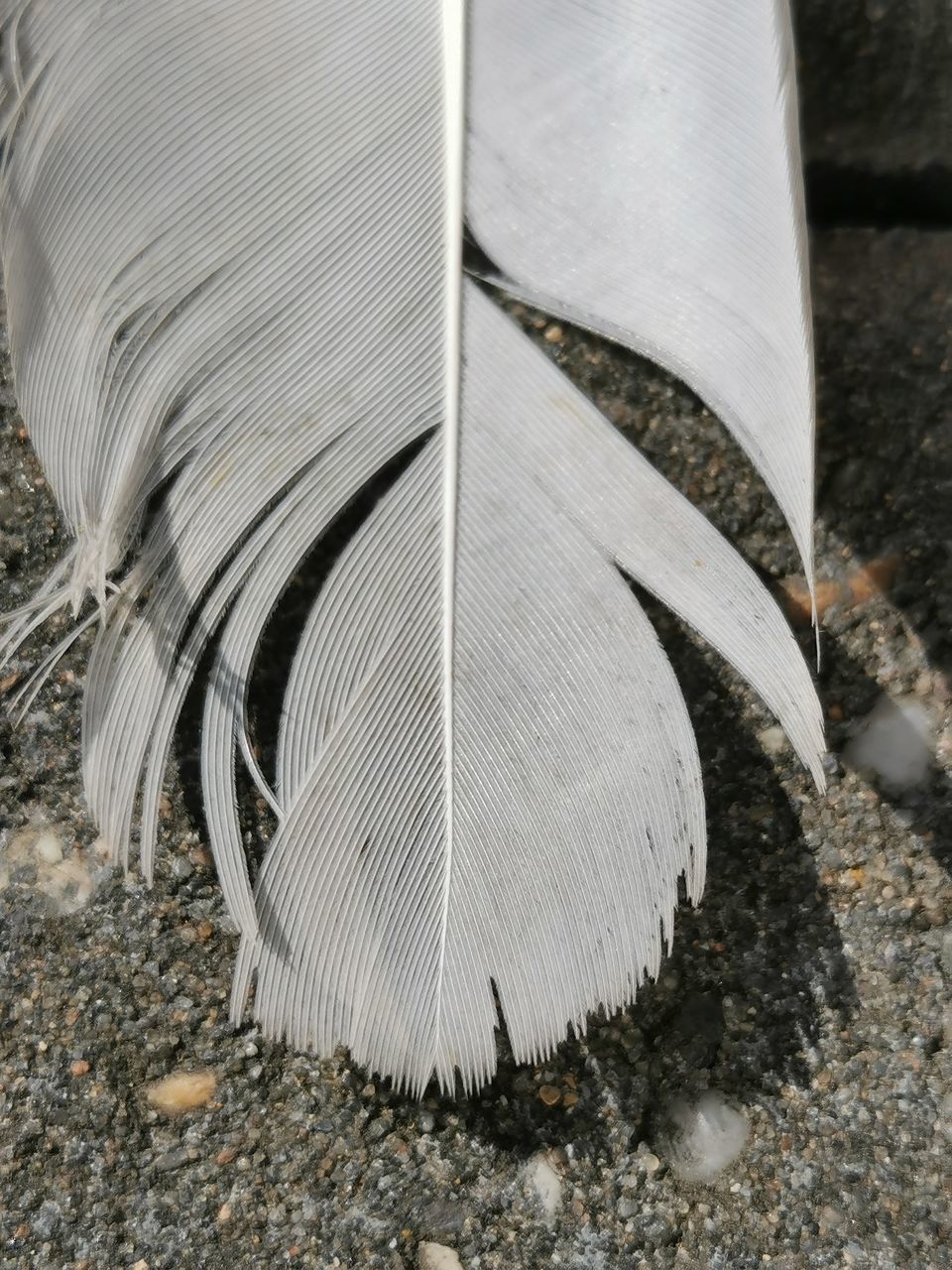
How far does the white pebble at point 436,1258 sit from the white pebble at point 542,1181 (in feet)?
0.27

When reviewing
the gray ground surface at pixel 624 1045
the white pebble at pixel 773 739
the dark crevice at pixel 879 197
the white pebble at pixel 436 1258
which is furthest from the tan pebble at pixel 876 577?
the white pebble at pixel 436 1258

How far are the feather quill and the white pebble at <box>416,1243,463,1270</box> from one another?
0.18 metres

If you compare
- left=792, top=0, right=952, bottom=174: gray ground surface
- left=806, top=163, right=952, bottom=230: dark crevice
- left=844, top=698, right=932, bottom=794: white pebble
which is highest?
left=792, top=0, right=952, bottom=174: gray ground surface

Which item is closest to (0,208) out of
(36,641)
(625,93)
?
(36,641)

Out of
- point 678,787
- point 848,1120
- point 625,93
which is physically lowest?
point 848,1120

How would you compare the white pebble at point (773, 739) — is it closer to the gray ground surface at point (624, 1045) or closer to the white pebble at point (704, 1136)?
the gray ground surface at point (624, 1045)

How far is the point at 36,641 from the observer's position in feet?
2.91

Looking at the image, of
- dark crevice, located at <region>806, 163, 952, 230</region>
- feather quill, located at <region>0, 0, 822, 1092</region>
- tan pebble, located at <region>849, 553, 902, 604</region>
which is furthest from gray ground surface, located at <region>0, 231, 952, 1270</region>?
dark crevice, located at <region>806, 163, 952, 230</region>

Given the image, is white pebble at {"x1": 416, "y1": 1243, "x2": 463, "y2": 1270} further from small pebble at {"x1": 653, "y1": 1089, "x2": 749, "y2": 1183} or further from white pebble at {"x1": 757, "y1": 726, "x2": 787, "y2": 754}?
white pebble at {"x1": 757, "y1": 726, "x2": 787, "y2": 754}

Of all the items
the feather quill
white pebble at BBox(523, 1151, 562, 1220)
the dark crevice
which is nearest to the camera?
the feather quill

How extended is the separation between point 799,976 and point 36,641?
2.41ft

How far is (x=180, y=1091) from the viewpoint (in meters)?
0.85

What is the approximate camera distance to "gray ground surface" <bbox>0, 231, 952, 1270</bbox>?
2.78 feet

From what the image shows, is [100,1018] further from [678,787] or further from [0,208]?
[0,208]
